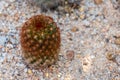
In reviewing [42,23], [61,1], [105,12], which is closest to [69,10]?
[61,1]

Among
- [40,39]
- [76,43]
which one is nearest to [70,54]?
[76,43]

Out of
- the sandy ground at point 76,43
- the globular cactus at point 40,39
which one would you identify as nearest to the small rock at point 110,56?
the sandy ground at point 76,43

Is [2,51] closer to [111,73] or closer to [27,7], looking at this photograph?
[27,7]

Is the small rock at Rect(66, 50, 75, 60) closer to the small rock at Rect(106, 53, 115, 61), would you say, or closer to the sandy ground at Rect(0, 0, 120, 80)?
the sandy ground at Rect(0, 0, 120, 80)

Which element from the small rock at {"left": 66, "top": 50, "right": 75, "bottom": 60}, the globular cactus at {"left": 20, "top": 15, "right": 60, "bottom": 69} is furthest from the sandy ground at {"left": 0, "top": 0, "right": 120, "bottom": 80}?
the globular cactus at {"left": 20, "top": 15, "right": 60, "bottom": 69}

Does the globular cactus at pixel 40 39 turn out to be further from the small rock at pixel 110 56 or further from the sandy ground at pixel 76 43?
the small rock at pixel 110 56

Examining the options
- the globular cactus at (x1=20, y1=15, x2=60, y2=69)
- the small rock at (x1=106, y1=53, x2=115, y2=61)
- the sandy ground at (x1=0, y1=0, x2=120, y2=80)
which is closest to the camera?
the globular cactus at (x1=20, y1=15, x2=60, y2=69)
